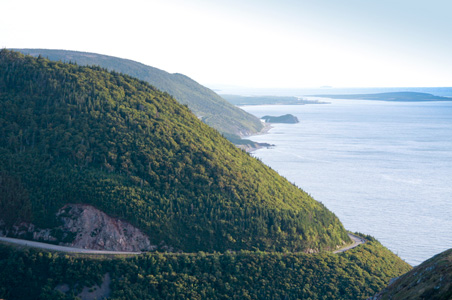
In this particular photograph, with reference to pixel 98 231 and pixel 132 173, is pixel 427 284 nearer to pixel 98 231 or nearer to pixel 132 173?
pixel 98 231

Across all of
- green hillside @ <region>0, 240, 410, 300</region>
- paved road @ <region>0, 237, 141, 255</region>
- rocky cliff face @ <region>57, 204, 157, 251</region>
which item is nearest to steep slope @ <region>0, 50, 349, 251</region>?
rocky cliff face @ <region>57, 204, 157, 251</region>

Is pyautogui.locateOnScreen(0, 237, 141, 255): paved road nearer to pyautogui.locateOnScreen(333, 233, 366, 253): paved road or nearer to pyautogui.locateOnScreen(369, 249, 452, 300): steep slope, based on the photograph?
pyautogui.locateOnScreen(369, 249, 452, 300): steep slope

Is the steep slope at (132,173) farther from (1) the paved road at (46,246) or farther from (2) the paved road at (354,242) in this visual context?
(1) the paved road at (46,246)

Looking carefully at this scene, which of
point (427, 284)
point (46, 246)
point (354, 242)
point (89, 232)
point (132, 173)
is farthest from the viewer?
point (354, 242)

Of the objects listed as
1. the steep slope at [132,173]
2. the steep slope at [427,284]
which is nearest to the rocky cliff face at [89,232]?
the steep slope at [132,173]

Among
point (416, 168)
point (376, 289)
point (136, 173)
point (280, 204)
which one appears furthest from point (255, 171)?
point (416, 168)

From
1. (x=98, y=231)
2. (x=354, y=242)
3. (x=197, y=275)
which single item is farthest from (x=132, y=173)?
(x=354, y=242)
